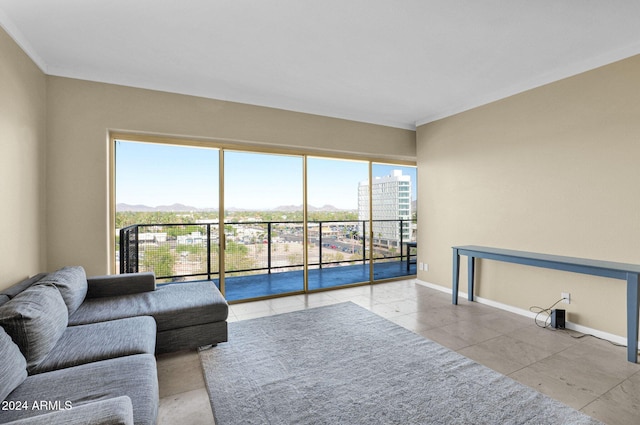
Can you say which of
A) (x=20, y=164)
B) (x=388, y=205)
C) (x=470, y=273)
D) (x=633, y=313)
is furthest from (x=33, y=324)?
(x=388, y=205)

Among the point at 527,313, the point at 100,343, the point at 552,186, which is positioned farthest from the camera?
→ the point at 527,313

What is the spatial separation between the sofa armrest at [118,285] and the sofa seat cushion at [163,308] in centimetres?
7

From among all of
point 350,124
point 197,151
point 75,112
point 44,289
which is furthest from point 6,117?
point 350,124

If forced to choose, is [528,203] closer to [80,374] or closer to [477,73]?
[477,73]

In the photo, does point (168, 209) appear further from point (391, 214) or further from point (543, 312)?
point (543, 312)

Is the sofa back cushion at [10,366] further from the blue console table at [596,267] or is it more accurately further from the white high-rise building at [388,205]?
the white high-rise building at [388,205]

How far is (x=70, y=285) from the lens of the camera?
2.43 metres

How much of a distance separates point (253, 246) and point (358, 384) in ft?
9.13

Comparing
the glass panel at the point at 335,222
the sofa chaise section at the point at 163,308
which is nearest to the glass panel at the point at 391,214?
the glass panel at the point at 335,222

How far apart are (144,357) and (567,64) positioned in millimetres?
4448

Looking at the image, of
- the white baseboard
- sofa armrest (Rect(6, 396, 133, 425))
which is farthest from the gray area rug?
the white baseboard

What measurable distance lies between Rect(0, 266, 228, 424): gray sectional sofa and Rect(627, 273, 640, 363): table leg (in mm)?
3473

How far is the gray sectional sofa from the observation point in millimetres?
1332

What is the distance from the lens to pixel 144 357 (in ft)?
5.82
